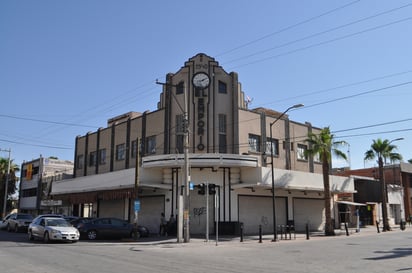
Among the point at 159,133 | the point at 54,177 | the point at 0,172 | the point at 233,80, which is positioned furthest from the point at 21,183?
the point at 233,80

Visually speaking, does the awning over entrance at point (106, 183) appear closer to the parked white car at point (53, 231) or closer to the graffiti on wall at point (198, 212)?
the graffiti on wall at point (198, 212)

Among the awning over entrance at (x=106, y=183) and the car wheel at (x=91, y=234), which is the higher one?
the awning over entrance at (x=106, y=183)

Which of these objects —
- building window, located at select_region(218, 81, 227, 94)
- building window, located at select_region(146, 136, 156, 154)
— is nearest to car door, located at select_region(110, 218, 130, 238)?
building window, located at select_region(146, 136, 156, 154)

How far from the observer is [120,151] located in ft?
131

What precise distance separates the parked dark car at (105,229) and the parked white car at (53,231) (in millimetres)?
2786

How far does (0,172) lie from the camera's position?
5988 centimetres

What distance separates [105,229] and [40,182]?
37.5m

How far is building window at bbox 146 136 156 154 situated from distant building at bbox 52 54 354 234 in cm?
9

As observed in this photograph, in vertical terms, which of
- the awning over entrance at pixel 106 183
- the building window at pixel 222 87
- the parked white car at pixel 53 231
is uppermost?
the building window at pixel 222 87

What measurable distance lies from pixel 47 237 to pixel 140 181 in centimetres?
990

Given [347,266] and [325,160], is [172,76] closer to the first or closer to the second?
[325,160]

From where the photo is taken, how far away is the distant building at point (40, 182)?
56094 millimetres

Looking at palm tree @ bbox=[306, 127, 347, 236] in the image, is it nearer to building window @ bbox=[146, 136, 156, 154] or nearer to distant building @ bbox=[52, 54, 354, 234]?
distant building @ bbox=[52, 54, 354, 234]

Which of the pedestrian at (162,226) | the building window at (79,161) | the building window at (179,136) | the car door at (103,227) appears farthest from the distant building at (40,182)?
the car door at (103,227)
